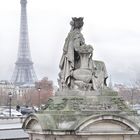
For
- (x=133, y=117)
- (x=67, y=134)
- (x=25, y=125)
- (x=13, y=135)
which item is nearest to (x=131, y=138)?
(x=133, y=117)

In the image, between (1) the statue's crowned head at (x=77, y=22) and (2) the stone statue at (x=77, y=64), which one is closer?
(2) the stone statue at (x=77, y=64)

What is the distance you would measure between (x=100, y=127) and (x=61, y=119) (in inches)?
51.7

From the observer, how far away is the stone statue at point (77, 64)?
2080cm

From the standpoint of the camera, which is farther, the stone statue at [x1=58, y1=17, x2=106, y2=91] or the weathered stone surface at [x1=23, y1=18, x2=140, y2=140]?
the stone statue at [x1=58, y1=17, x2=106, y2=91]

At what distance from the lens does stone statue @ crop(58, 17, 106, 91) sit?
2080 centimetres

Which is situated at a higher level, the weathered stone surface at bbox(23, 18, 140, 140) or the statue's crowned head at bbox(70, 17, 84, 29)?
the statue's crowned head at bbox(70, 17, 84, 29)

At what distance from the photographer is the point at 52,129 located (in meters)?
19.5

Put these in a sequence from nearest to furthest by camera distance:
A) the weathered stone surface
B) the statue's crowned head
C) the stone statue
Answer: the weathered stone surface
the stone statue
the statue's crowned head

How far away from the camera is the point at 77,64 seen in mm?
21219

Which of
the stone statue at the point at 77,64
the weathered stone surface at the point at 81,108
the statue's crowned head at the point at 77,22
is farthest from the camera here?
the statue's crowned head at the point at 77,22

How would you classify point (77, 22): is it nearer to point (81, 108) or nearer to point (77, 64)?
point (77, 64)

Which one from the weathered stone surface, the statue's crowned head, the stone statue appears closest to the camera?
the weathered stone surface

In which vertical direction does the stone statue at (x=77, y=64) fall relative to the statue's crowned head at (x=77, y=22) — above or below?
below

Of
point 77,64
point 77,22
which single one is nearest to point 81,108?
point 77,64
